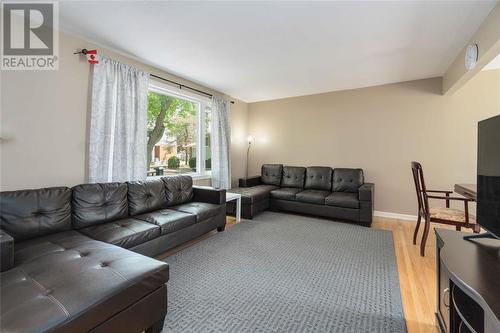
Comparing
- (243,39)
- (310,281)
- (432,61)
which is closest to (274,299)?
(310,281)

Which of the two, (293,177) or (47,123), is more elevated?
(47,123)

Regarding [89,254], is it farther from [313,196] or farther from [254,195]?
[313,196]

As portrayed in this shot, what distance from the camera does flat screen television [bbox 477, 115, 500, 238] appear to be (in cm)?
131

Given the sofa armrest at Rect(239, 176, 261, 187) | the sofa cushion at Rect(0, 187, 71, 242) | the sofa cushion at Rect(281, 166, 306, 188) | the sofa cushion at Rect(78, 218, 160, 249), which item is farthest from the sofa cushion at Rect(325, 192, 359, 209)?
the sofa cushion at Rect(0, 187, 71, 242)

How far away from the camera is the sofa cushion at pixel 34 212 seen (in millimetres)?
1877

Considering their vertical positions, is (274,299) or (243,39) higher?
(243,39)

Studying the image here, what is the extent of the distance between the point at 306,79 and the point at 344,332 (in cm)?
360

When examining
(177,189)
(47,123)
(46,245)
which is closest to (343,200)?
(177,189)

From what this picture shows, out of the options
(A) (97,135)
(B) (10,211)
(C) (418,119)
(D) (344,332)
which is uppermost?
(C) (418,119)

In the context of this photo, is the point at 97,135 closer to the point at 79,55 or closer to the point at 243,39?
the point at 79,55

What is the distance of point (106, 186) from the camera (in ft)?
8.45

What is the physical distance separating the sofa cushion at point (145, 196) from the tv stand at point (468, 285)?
9.18 ft

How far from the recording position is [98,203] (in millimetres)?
2430

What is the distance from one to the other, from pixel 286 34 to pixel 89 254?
269cm
